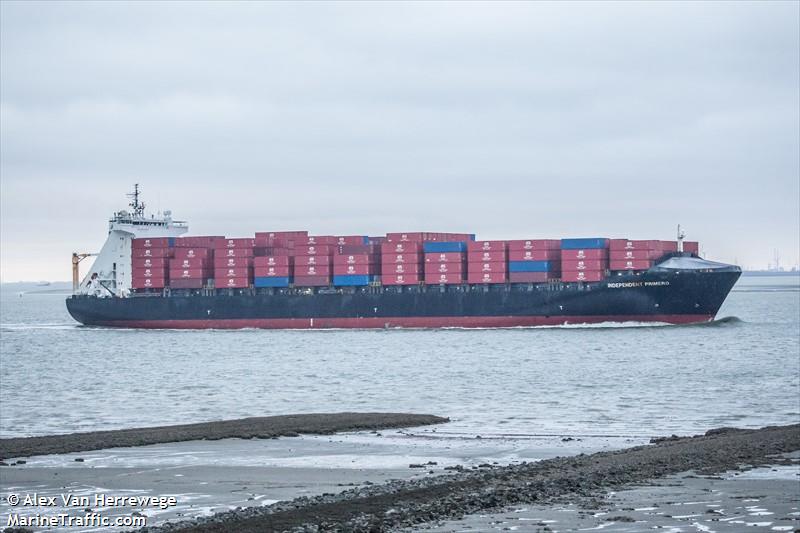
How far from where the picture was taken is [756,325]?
72.4 meters

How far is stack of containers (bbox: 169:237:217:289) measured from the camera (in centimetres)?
7119

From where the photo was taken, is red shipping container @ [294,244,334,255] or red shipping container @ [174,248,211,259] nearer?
red shipping container @ [294,244,334,255]

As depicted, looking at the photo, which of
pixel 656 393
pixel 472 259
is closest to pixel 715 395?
pixel 656 393

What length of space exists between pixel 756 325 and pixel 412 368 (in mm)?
39311

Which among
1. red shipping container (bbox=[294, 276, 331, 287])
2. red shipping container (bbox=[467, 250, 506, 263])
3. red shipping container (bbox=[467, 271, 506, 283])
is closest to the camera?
red shipping container (bbox=[467, 271, 506, 283])

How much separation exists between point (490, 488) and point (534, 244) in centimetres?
5022

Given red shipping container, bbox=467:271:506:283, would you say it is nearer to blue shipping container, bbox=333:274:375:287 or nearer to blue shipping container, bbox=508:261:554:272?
blue shipping container, bbox=508:261:554:272

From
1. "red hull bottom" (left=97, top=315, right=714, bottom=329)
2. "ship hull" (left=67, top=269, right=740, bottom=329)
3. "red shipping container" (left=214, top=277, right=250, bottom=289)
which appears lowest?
"red hull bottom" (left=97, top=315, right=714, bottom=329)

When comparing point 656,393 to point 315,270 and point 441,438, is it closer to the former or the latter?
point 441,438

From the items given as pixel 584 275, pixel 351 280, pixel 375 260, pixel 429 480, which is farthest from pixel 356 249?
pixel 429 480

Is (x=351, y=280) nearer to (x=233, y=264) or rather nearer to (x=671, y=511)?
(x=233, y=264)

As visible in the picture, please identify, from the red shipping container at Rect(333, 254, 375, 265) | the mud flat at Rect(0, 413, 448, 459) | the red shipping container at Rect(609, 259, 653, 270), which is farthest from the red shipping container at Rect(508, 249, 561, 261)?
the mud flat at Rect(0, 413, 448, 459)

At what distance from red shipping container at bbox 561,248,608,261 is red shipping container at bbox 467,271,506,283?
3962 millimetres

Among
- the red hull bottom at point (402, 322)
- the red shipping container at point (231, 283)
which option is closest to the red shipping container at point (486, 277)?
the red hull bottom at point (402, 322)
